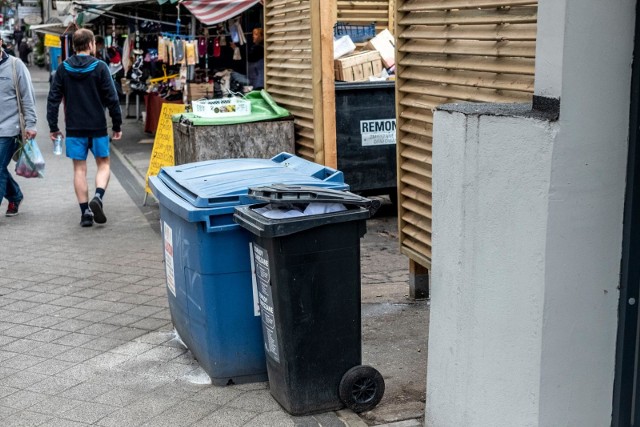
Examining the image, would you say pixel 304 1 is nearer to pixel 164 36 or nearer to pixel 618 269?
pixel 618 269

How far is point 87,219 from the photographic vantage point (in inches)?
380

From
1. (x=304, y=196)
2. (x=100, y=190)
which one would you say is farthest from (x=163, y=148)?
(x=304, y=196)

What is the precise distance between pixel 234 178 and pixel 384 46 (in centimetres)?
528

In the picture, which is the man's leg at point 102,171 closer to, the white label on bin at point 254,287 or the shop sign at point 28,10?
the white label on bin at point 254,287

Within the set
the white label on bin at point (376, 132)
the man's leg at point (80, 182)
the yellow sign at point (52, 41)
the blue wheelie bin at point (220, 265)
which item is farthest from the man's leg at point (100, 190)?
the yellow sign at point (52, 41)

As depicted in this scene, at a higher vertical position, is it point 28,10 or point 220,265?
point 28,10

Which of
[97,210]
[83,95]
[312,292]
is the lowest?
[97,210]

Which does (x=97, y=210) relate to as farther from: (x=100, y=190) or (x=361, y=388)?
(x=361, y=388)

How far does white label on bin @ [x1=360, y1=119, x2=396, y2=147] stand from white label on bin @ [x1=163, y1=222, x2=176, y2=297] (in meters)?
4.02

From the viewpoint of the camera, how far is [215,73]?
15.2 m

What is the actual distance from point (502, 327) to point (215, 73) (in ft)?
40.1

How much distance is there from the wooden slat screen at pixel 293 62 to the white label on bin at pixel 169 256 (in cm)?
301

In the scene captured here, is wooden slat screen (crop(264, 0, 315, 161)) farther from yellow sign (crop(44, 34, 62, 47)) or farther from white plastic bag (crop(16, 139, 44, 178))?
yellow sign (crop(44, 34, 62, 47))

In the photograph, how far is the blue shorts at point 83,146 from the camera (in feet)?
31.5
